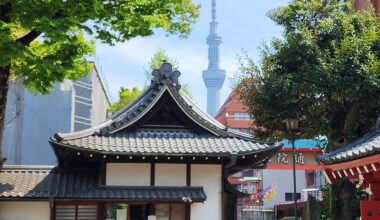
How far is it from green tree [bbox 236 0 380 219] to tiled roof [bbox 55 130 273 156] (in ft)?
6.22

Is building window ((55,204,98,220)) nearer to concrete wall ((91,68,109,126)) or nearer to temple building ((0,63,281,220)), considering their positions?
temple building ((0,63,281,220))

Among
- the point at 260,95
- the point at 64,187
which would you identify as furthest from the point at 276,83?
the point at 64,187

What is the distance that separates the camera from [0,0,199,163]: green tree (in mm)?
11953

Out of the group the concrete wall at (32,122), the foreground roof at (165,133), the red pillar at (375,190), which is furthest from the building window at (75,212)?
the concrete wall at (32,122)

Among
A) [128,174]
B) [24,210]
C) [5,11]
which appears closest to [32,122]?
[24,210]

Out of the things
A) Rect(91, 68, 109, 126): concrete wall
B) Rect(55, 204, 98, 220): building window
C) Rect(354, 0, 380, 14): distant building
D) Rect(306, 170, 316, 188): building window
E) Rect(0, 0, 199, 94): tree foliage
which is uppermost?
Rect(354, 0, 380, 14): distant building

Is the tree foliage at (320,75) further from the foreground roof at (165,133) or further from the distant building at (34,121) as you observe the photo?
the distant building at (34,121)

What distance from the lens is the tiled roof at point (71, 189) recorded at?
55.0ft

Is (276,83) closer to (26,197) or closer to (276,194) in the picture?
(26,197)

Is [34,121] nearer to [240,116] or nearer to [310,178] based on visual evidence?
[310,178]

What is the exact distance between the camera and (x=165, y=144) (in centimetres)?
1781

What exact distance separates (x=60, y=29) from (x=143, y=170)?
7.38 metres

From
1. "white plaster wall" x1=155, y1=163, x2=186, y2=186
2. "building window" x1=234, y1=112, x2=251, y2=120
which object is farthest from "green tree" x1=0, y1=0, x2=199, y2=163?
"building window" x1=234, y1=112, x2=251, y2=120

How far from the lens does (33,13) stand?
40.0 ft
